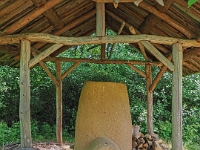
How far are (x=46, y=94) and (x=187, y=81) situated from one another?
6.18 meters

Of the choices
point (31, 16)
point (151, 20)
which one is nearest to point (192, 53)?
point (151, 20)

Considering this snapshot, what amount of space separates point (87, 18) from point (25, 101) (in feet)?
10.5

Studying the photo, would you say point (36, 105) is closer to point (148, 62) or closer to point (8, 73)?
point (8, 73)

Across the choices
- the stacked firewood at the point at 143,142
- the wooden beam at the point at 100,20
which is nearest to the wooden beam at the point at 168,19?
the wooden beam at the point at 100,20

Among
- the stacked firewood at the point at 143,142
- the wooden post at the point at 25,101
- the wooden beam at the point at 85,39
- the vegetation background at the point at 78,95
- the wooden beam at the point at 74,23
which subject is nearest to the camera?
the wooden post at the point at 25,101

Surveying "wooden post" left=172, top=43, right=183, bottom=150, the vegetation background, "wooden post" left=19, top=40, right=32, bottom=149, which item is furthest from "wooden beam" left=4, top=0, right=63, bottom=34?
the vegetation background

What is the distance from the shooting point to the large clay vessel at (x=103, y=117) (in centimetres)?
503

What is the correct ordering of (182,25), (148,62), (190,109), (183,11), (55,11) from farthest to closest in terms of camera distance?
1. (190,109)
2. (148,62)
3. (55,11)
4. (182,25)
5. (183,11)

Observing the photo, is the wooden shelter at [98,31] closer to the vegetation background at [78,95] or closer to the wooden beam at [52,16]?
the wooden beam at [52,16]

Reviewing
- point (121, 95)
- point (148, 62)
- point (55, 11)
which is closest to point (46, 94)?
point (148, 62)

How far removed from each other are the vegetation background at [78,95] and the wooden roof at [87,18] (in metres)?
3.33

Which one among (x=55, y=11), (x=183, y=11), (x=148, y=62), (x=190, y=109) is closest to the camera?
(x=183, y=11)

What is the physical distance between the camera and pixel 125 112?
5.20m

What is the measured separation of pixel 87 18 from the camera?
23.6 feet
